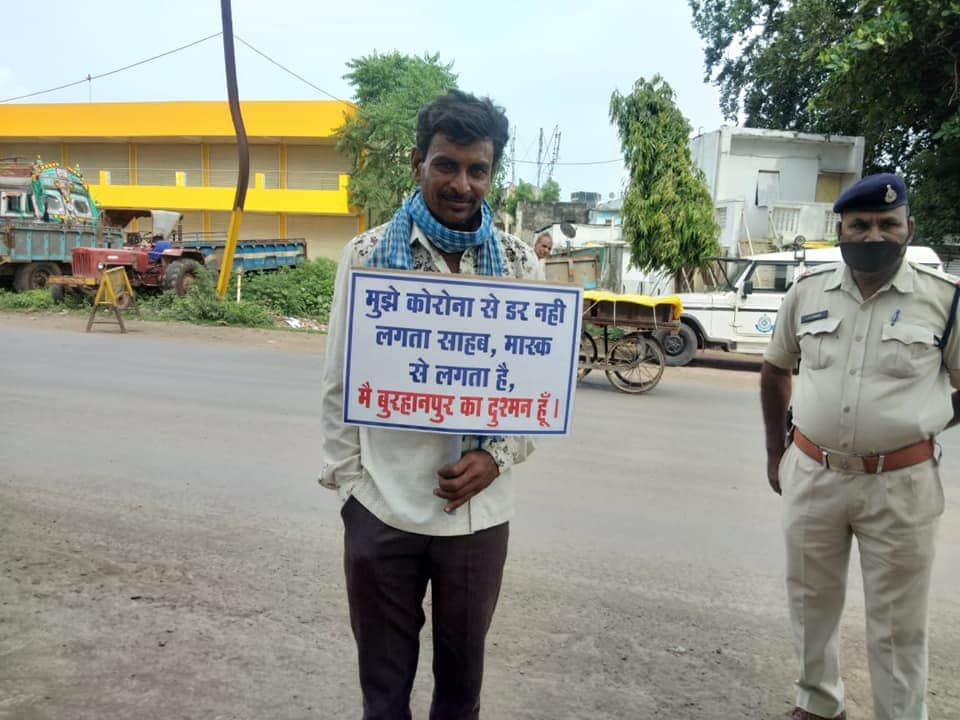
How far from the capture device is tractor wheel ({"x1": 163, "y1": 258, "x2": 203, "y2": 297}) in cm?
1828

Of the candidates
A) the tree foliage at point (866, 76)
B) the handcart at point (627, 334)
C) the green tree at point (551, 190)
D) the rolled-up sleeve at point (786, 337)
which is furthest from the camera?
the green tree at point (551, 190)

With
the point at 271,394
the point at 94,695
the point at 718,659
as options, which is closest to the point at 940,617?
the point at 718,659

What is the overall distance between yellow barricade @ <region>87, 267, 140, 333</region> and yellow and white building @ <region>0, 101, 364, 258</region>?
1266cm

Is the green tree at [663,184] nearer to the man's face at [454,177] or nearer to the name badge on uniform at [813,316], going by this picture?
the name badge on uniform at [813,316]

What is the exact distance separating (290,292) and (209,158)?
14831mm

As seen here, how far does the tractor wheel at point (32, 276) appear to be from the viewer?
61.3 feet

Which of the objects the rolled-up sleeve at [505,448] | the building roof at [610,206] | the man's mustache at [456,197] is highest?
the building roof at [610,206]

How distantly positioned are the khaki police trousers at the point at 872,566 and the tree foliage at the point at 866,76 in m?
11.0

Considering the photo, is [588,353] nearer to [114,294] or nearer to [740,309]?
[740,309]

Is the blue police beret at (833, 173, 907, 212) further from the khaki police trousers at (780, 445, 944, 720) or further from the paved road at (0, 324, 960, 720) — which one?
the paved road at (0, 324, 960, 720)

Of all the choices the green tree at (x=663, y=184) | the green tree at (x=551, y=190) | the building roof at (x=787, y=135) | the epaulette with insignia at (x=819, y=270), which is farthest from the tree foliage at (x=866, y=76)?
the green tree at (x=551, y=190)

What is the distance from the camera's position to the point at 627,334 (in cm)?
1023

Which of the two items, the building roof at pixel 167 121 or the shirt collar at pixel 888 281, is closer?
the shirt collar at pixel 888 281

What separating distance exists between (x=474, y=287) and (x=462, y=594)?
769mm
